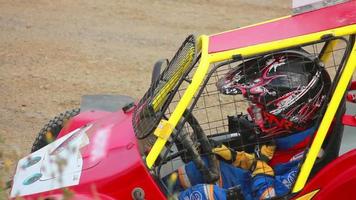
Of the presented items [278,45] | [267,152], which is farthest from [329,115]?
[267,152]

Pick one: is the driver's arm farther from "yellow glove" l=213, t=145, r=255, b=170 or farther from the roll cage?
the roll cage

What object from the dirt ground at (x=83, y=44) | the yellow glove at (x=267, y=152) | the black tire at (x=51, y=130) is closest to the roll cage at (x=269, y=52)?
the yellow glove at (x=267, y=152)

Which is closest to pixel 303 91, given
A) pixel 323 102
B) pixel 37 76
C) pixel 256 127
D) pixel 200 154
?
pixel 323 102

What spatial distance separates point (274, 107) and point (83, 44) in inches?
212

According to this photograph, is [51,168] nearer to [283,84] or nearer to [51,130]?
[51,130]

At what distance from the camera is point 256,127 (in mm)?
4266

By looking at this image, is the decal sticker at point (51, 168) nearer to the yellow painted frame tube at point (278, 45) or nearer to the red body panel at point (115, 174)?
the red body panel at point (115, 174)

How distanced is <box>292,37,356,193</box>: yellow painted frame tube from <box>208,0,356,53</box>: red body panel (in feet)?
0.74

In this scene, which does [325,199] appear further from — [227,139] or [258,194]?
[227,139]

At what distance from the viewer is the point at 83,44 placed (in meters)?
8.96

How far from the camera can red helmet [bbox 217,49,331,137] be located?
3930mm

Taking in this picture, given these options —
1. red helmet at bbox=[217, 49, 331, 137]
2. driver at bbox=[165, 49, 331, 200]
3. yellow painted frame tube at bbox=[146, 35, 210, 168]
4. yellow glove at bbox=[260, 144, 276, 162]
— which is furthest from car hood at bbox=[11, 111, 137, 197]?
yellow glove at bbox=[260, 144, 276, 162]

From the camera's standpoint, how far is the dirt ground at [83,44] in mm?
7070

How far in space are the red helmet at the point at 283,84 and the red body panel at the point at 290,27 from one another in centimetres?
13
